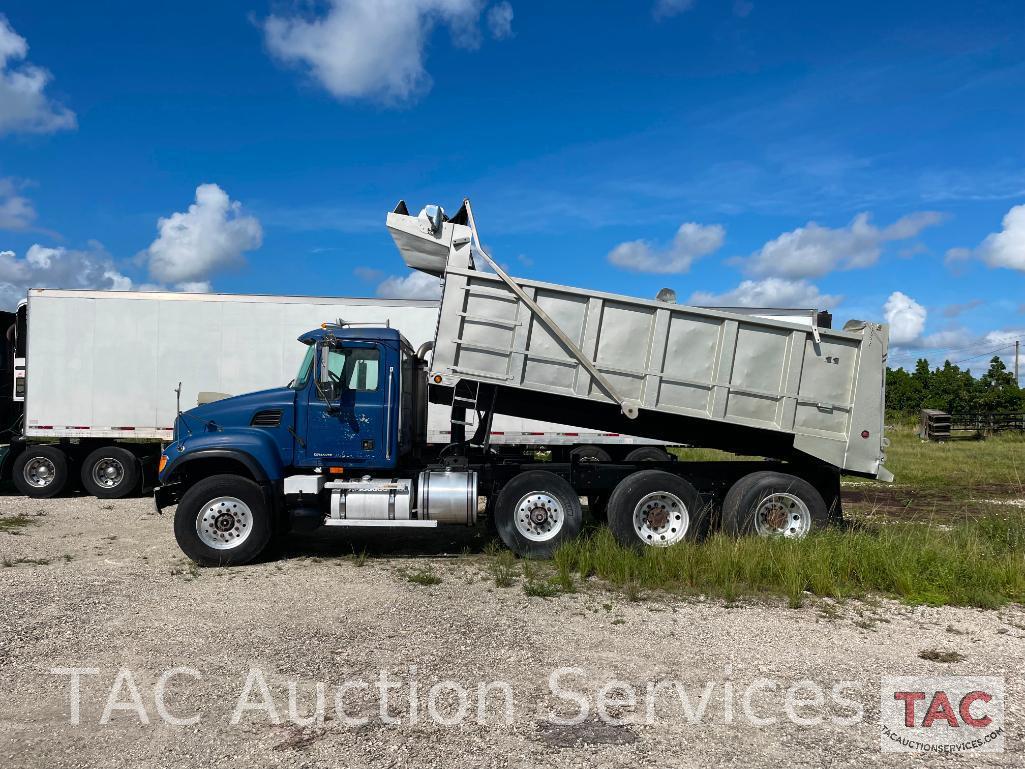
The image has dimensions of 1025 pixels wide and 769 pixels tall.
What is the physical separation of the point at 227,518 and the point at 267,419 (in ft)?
3.89

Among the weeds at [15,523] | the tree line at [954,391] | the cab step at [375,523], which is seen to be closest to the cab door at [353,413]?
the cab step at [375,523]

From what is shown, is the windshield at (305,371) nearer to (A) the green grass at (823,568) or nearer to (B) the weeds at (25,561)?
(B) the weeds at (25,561)

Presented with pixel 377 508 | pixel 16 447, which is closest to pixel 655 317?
pixel 377 508

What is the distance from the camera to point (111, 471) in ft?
44.6

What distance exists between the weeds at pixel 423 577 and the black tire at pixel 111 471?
26.7ft

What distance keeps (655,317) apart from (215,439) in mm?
5043

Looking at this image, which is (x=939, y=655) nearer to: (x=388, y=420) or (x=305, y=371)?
(x=388, y=420)

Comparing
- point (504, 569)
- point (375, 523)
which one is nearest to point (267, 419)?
point (375, 523)

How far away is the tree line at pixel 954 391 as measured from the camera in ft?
126

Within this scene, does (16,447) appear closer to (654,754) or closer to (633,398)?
(633,398)

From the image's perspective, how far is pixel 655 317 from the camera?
8391 millimetres

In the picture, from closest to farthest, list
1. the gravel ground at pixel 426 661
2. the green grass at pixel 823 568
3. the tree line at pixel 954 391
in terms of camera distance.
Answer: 1. the gravel ground at pixel 426 661
2. the green grass at pixel 823 568
3. the tree line at pixel 954 391

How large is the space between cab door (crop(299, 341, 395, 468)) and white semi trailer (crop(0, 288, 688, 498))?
4.72 m

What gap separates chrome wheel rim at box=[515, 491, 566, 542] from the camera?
8.39 meters
